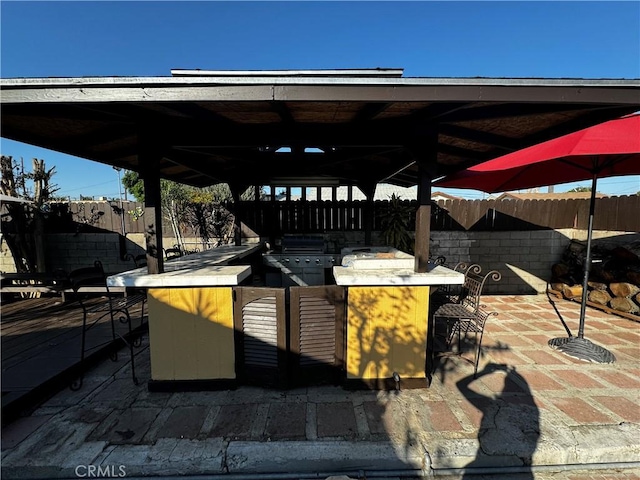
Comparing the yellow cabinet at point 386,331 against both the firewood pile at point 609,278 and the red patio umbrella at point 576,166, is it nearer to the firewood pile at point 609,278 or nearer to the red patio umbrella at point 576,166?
the red patio umbrella at point 576,166

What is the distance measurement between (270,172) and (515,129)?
3.81m

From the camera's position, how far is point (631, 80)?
76.8 inches

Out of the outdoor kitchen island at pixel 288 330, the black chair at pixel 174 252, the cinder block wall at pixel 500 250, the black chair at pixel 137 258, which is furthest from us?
the cinder block wall at pixel 500 250

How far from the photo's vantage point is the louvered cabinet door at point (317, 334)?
108 inches

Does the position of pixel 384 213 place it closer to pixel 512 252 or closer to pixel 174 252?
pixel 512 252

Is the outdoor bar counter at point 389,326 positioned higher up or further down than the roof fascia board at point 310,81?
further down

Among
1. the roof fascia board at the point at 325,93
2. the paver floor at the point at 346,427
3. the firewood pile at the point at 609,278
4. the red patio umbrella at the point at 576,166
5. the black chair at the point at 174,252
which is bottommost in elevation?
the paver floor at the point at 346,427

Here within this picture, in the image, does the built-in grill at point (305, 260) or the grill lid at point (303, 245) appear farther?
the grill lid at point (303, 245)

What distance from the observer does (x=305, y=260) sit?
16.8ft

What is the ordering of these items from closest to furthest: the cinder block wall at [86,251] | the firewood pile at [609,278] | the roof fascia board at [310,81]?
the roof fascia board at [310,81]
the firewood pile at [609,278]
the cinder block wall at [86,251]

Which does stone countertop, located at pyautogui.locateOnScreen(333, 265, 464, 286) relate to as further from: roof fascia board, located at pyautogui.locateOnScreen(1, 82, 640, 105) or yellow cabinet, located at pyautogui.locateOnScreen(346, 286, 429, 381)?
roof fascia board, located at pyautogui.locateOnScreen(1, 82, 640, 105)

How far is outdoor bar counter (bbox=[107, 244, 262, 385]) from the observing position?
107 inches

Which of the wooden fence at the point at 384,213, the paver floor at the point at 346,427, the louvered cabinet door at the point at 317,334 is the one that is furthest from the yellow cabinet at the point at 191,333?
the wooden fence at the point at 384,213

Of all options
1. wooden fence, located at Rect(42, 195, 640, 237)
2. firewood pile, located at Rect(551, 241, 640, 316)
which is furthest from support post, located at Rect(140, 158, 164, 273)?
firewood pile, located at Rect(551, 241, 640, 316)
